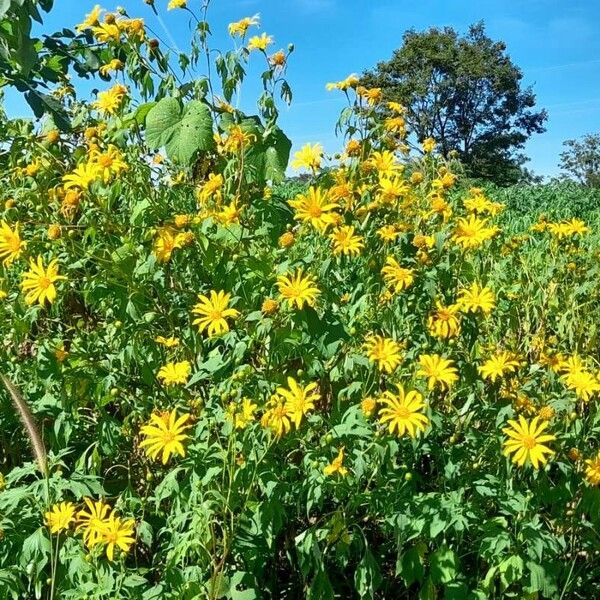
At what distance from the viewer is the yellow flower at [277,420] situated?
4.86ft

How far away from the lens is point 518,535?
160 cm

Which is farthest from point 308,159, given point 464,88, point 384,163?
point 464,88

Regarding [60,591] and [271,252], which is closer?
[60,591]

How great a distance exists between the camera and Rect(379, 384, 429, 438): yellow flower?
4.96 feet

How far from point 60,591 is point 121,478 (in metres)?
0.42

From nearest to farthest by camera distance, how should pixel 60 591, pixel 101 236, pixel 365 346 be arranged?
pixel 60 591, pixel 365 346, pixel 101 236

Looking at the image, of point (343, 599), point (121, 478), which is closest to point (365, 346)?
point (343, 599)

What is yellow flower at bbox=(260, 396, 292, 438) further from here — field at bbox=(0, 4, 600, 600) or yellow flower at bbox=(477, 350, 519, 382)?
yellow flower at bbox=(477, 350, 519, 382)

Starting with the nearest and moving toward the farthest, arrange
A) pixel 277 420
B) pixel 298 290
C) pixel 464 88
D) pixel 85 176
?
pixel 277 420 → pixel 298 290 → pixel 85 176 → pixel 464 88

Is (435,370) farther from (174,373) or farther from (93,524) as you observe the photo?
(93,524)

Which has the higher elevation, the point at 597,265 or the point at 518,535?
the point at 597,265

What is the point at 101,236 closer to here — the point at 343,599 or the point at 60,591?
the point at 60,591

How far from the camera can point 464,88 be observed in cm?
4328

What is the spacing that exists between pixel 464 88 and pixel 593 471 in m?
43.9
